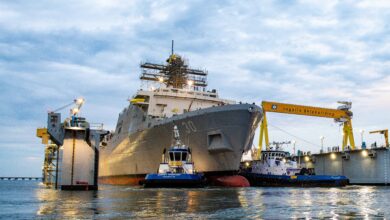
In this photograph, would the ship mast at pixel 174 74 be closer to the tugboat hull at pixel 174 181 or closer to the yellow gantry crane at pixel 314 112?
the yellow gantry crane at pixel 314 112

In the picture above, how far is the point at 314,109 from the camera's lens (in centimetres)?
5950

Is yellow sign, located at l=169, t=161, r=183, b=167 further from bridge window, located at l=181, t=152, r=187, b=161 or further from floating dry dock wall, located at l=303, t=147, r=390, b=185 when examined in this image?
floating dry dock wall, located at l=303, t=147, r=390, b=185

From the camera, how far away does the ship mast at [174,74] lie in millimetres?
53438

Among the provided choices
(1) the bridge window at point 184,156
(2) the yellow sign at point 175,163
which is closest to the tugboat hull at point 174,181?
(2) the yellow sign at point 175,163

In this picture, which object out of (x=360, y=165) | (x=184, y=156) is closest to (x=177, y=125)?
(x=184, y=156)

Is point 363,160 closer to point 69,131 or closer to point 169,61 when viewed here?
point 169,61

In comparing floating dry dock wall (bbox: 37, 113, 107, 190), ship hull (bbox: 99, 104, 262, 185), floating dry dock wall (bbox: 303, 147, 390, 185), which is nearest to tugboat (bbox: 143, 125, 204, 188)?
ship hull (bbox: 99, 104, 262, 185)

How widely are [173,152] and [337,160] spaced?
2935 centimetres

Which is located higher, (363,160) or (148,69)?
(148,69)

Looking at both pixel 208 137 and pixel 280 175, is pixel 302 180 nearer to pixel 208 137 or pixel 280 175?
pixel 280 175

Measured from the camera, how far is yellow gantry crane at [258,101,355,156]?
5750 centimetres

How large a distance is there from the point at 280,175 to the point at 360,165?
13852mm

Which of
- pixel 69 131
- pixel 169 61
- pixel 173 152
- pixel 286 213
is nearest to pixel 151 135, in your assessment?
→ pixel 173 152

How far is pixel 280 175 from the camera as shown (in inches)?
1800
